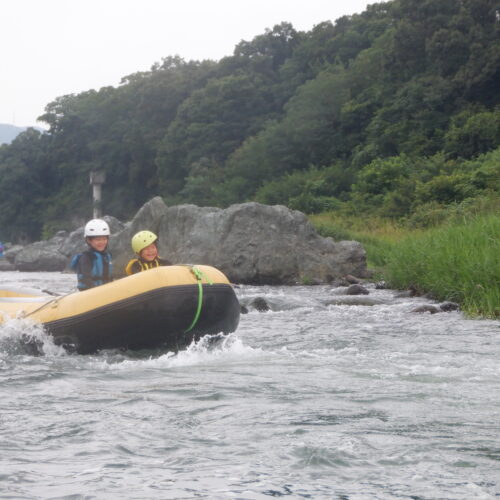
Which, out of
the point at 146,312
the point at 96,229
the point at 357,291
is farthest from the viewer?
the point at 357,291

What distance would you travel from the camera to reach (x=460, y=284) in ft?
36.0

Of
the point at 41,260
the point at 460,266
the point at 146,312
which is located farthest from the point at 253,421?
the point at 41,260

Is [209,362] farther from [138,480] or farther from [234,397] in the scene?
[138,480]

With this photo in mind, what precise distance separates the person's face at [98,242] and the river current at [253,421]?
1158mm

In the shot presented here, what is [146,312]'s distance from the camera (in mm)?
6773

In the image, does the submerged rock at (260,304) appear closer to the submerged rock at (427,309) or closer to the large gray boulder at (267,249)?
the submerged rock at (427,309)

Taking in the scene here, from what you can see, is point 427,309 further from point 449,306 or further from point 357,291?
point 357,291

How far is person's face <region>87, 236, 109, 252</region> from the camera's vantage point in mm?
8234

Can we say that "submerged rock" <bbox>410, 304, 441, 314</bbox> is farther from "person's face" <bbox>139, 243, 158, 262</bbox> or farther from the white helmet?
the white helmet

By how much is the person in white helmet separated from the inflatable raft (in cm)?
100

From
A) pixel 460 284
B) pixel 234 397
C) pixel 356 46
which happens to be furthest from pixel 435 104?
pixel 234 397

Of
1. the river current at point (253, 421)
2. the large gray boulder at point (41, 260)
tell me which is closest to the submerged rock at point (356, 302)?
the river current at point (253, 421)

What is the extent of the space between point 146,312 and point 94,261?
1677 mm

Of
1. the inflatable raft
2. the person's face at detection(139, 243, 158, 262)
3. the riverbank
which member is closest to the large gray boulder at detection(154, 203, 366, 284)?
the riverbank
